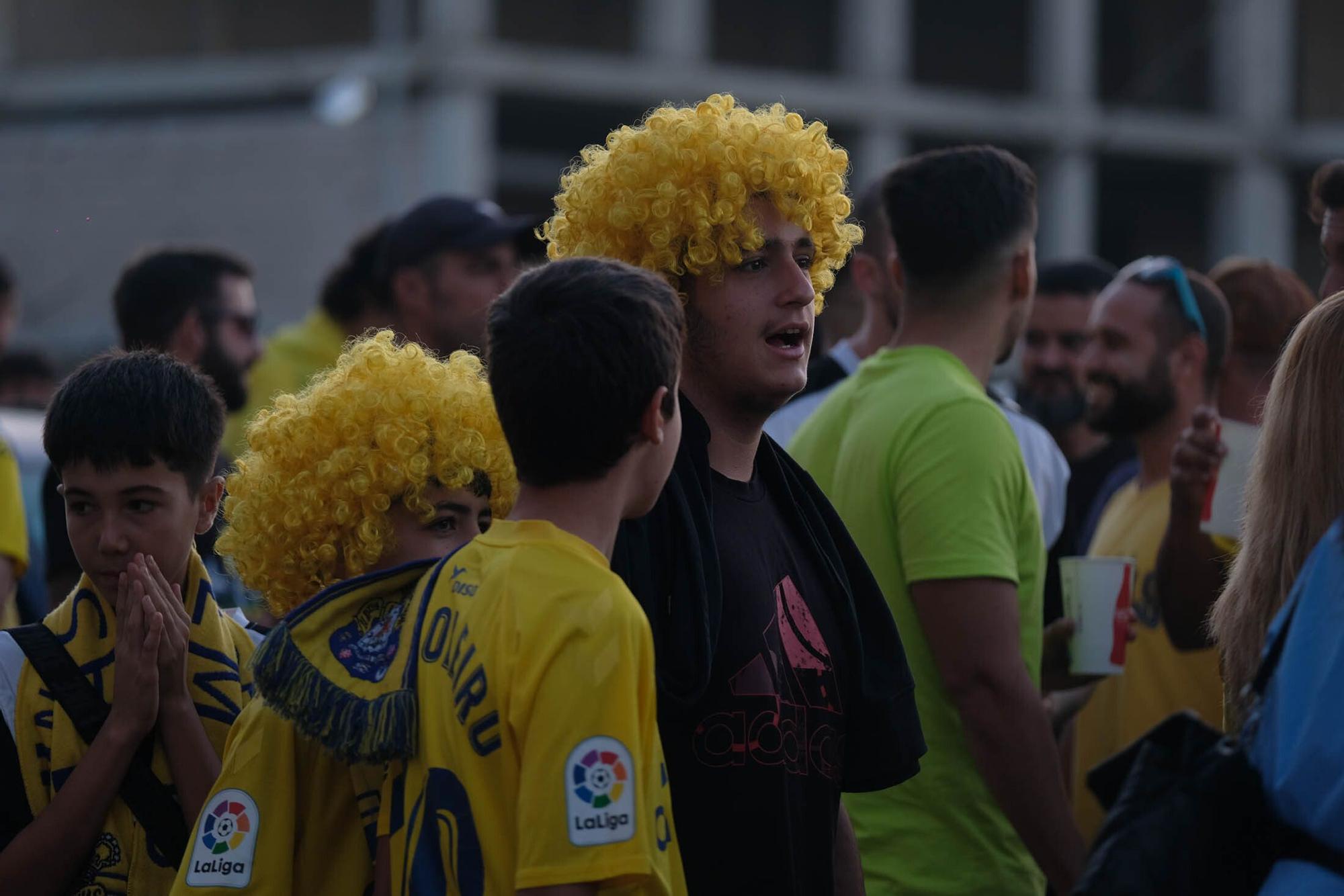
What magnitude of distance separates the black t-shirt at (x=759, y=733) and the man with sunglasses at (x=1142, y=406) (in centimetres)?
199

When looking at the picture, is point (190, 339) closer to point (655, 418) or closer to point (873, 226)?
point (873, 226)

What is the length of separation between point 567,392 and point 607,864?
64 cm

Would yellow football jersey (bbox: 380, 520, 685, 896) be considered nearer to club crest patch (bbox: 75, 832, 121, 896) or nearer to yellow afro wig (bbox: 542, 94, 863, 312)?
club crest patch (bbox: 75, 832, 121, 896)

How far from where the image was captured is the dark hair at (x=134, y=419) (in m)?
3.12

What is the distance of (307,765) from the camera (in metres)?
2.71

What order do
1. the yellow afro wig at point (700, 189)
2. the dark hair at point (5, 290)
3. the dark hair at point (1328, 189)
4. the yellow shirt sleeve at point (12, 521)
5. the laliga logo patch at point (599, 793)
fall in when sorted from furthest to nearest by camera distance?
the dark hair at point (5, 290), the yellow shirt sleeve at point (12, 521), the dark hair at point (1328, 189), the yellow afro wig at point (700, 189), the laliga logo patch at point (599, 793)

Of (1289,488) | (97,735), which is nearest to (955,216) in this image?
(1289,488)

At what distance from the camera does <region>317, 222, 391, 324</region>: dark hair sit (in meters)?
7.00

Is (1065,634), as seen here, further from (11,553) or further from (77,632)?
(11,553)

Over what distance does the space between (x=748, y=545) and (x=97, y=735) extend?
3.80ft

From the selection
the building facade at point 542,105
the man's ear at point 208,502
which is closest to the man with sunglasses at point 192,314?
the man's ear at point 208,502

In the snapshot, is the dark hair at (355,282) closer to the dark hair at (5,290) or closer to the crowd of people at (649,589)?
the dark hair at (5,290)

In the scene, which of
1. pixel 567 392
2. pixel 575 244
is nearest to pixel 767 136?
pixel 575 244

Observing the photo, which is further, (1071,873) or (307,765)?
(1071,873)
